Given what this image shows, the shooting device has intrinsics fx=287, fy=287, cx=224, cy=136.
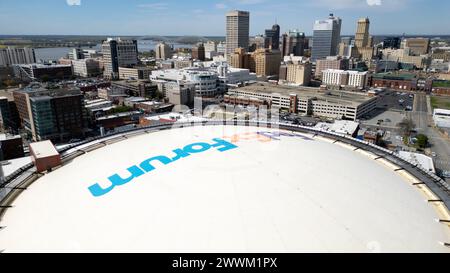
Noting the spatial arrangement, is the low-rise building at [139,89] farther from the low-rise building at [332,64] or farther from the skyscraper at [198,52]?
the skyscraper at [198,52]

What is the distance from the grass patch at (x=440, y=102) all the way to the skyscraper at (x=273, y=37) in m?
73.2

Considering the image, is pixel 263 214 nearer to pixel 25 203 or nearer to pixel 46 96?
pixel 25 203

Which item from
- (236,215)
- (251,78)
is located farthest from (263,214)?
(251,78)

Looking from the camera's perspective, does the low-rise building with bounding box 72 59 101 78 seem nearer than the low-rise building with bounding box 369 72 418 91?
No

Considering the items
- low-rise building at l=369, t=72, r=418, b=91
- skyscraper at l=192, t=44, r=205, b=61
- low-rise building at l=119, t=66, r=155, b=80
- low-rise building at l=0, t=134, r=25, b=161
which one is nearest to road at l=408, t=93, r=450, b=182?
low-rise building at l=369, t=72, r=418, b=91

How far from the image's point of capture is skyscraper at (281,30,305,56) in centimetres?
11119

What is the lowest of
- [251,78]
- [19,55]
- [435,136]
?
[435,136]

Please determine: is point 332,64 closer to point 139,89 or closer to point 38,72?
→ point 139,89

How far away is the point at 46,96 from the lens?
2952 centimetres

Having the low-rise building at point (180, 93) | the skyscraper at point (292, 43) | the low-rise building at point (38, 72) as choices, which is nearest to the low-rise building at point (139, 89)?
the low-rise building at point (180, 93)

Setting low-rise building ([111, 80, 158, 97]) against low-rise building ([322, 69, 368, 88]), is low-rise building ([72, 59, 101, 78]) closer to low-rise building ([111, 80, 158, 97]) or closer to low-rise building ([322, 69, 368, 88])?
low-rise building ([111, 80, 158, 97])

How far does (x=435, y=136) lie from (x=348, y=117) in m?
10.2

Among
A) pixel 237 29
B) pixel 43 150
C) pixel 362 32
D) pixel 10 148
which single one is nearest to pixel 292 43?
pixel 237 29

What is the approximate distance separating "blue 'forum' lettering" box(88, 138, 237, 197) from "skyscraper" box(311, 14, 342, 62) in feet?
312
